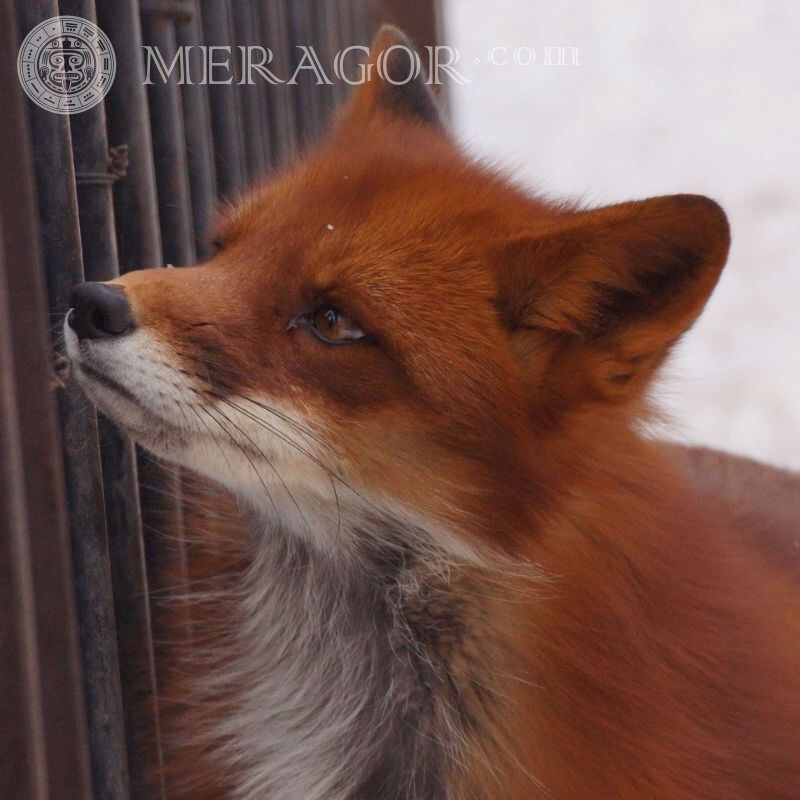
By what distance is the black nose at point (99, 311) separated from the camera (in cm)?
137

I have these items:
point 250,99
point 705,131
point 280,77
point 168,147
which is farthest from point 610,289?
point 705,131

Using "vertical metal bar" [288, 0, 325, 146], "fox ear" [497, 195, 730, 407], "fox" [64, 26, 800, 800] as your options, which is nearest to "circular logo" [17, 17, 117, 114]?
"fox" [64, 26, 800, 800]

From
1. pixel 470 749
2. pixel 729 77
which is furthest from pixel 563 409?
pixel 729 77

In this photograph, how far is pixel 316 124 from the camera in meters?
2.89

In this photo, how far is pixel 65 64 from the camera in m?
1.68

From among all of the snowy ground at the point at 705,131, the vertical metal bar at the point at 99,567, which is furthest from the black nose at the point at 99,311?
the snowy ground at the point at 705,131

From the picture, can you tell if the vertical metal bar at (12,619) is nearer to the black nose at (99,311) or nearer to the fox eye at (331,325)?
the black nose at (99,311)

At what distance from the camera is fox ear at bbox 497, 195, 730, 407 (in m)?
1.36

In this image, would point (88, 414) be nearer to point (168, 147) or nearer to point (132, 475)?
point (132, 475)

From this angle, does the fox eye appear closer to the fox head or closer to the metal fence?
the fox head

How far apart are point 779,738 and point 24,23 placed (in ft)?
5.61

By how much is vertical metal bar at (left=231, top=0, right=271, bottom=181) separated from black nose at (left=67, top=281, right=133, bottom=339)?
102cm

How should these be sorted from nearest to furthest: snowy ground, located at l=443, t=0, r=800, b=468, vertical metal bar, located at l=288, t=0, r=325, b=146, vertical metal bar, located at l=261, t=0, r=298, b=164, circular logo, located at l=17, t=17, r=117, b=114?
circular logo, located at l=17, t=17, r=117, b=114
vertical metal bar, located at l=261, t=0, r=298, b=164
vertical metal bar, located at l=288, t=0, r=325, b=146
snowy ground, located at l=443, t=0, r=800, b=468

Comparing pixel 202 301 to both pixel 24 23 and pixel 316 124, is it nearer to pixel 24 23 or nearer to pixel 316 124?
pixel 24 23
